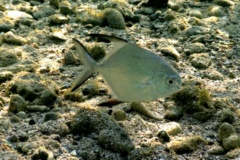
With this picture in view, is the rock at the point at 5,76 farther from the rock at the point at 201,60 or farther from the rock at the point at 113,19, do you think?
the rock at the point at 201,60

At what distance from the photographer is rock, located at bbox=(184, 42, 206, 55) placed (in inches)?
216

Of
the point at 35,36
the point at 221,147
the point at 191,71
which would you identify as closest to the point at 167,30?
the point at 191,71

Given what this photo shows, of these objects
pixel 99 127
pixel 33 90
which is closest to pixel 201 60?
pixel 99 127

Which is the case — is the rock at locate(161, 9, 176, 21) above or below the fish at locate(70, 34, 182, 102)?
below

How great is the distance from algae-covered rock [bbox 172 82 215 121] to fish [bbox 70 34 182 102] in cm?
109

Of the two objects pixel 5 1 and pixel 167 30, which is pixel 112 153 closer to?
pixel 167 30

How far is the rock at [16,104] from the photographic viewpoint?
394 centimetres

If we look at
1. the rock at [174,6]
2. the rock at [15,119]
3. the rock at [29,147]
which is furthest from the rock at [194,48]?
the rock at [29,147]

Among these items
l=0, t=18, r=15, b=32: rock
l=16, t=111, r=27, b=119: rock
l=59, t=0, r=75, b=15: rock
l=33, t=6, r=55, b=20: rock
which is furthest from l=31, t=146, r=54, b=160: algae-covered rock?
l=59, t=0, r=75, b=15: rock

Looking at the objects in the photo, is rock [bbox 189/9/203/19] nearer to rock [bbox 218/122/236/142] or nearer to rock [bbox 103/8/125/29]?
rock [bbox 103/8/125/29]

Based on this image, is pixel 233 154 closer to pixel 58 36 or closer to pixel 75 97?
pixel 75 97

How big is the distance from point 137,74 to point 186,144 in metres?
0.91

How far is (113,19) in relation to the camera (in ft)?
20.1

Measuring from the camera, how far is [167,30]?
6230mm
